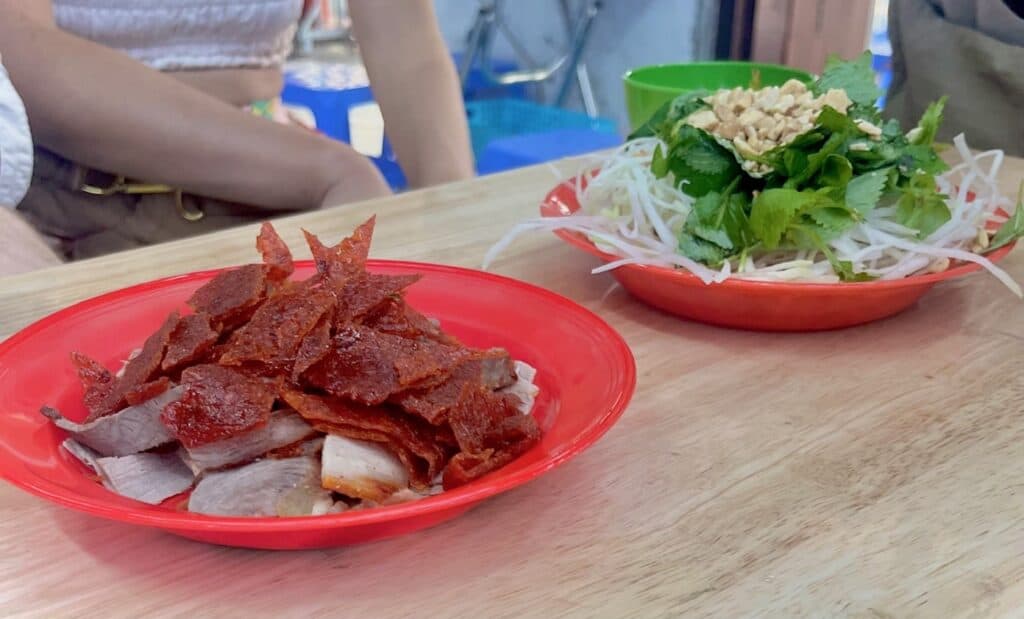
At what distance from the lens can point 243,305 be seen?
534 millimetres

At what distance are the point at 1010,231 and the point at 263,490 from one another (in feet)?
2.19

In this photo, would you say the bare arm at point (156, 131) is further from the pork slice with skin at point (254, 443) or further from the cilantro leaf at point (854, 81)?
the pork slice with skin at point (254, 443)

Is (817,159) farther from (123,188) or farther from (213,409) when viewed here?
(123,188)

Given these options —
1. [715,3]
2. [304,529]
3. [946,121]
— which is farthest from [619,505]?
[715,3]

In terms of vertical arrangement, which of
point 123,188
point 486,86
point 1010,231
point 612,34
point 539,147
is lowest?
point 486,86

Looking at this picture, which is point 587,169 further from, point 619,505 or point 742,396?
point 619,505

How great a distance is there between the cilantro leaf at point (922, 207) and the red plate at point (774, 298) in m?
0.04

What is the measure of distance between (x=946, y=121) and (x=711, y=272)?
3.27 ft

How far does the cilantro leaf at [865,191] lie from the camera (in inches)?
29.2

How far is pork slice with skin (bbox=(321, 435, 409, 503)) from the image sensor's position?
1.52ft

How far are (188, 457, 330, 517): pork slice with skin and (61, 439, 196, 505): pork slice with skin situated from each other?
0.02m

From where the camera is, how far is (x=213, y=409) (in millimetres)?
466

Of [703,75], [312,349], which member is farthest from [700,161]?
[703,75]

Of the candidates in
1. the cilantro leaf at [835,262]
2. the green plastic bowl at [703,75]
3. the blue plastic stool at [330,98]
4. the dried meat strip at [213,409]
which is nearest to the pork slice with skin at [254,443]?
the dried meat strip at [213,409]
